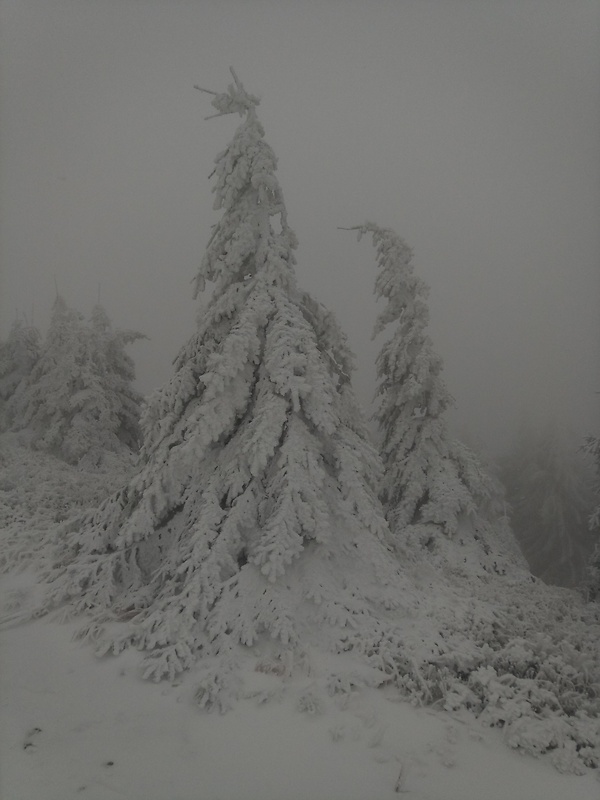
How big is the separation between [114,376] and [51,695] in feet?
56.5

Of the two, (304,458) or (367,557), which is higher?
(304,458)

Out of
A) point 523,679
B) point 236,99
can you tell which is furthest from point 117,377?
point 523,679

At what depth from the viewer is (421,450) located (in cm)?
1440

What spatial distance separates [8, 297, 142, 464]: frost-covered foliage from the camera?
777 inches

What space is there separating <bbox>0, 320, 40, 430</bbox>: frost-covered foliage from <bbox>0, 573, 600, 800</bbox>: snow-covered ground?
805 inches

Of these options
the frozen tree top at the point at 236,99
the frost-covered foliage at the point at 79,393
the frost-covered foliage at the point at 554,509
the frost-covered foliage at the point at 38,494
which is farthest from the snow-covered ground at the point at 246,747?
the frost-covered foliage at the point at 554,509

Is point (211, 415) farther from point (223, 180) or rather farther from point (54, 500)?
point (54, 500)

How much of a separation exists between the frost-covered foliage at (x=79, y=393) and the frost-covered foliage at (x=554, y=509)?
2489 centimetres

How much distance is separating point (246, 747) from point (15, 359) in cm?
2371

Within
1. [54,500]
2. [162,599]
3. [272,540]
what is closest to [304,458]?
[272,540]

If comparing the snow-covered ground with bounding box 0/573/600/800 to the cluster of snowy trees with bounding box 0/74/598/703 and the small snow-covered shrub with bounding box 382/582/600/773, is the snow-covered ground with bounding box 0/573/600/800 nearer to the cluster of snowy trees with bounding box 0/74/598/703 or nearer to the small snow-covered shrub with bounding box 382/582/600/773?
the small snow-covered shrub with bounding box 382/582/600/773

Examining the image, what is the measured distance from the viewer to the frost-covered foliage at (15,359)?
22.5 metres

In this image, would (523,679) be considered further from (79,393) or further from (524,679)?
(79,393)

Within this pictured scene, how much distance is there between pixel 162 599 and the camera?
23.2 ft
